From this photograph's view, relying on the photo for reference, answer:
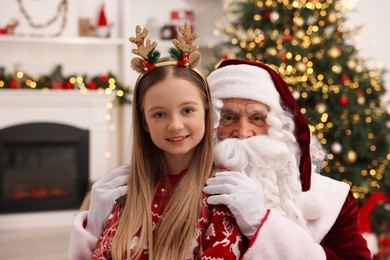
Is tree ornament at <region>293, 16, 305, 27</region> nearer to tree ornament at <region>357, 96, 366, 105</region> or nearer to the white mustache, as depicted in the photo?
tree ornament at <region>357, 96, 366, 105</region>

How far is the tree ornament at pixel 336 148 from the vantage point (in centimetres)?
371

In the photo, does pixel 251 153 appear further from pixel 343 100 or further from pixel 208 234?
pixel 343 100

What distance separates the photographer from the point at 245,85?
60.5 inches

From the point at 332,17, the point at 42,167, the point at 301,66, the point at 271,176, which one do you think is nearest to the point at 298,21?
the point at 332,17

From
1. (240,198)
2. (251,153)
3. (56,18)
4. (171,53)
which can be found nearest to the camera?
(240,198)

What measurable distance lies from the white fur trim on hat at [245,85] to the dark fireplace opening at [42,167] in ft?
13.3

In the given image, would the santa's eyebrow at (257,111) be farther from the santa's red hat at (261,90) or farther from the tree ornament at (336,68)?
the tree ornament at (336,68)

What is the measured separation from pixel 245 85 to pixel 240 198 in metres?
0.43

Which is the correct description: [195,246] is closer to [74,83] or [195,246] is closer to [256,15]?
[256,15]

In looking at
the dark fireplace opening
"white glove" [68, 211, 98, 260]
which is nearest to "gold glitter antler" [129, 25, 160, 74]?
"white glove" [68, 211, 98, 260]

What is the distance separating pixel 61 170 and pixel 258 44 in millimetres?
2660

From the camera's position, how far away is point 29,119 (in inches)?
208

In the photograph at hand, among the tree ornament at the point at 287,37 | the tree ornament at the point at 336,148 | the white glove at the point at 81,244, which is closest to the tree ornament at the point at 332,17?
the tree ornament at the point at 287,37

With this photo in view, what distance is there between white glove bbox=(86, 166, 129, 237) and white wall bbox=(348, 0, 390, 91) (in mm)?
4607
